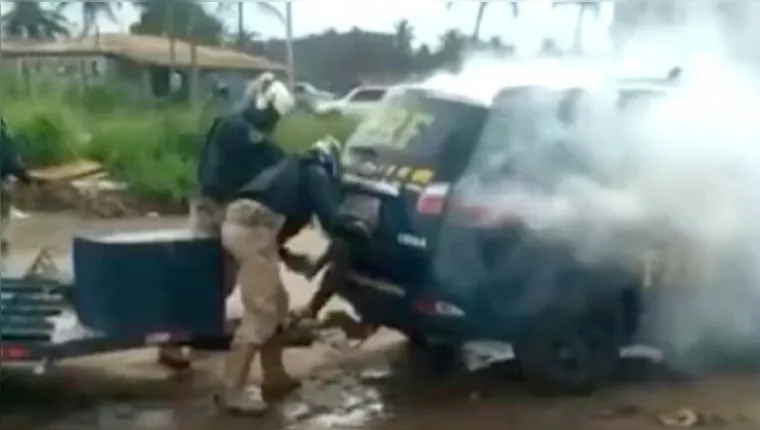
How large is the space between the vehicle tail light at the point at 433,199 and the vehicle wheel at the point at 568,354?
288 millimetres

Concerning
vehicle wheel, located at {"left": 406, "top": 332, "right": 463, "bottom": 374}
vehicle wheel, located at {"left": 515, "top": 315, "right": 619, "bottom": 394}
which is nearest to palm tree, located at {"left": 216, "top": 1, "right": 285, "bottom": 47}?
vehicle wheel, located at {"left": 406, "top": 332, "right": 463, "bottom": 374}

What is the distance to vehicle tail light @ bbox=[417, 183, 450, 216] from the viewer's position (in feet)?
8.48

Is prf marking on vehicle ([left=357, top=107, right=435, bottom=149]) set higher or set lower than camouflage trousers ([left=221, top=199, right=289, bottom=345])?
higher

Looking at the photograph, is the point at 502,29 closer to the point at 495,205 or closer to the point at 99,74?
the point at 495,205

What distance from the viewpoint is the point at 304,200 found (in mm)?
2568

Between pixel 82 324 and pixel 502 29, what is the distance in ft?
3.02

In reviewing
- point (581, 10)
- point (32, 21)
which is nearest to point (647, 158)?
point (581, 10)

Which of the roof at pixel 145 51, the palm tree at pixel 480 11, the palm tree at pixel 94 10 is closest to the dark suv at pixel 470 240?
the palm tree at pixel 480 11

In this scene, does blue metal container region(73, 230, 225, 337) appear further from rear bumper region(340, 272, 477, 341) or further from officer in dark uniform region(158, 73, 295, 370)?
rear bumper region(340, 272, 477, 341)

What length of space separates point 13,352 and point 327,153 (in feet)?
2.19

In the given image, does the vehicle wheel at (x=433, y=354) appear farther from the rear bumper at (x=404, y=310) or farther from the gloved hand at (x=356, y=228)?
the gloved hand at (x=356, y=228)

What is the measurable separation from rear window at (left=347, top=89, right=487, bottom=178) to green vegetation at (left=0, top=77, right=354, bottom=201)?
0.47 feet

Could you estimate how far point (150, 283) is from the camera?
2.59 m

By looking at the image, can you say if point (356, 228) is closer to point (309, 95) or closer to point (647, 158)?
point (309, 95)
